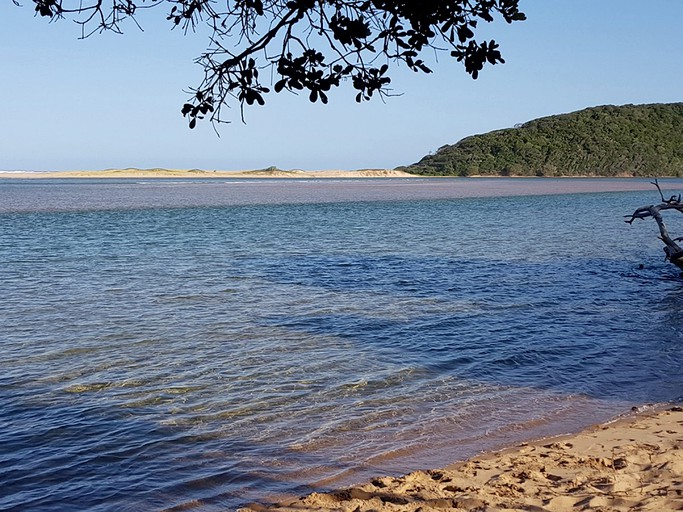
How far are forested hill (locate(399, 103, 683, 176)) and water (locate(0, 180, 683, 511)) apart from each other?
12292cm

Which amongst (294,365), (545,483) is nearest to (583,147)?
(294,365)

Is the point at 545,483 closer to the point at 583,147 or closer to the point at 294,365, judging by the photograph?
the point at 294,365

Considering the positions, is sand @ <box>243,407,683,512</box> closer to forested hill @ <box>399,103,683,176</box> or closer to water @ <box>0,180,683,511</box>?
water @ <box>0,180,683,511</box>

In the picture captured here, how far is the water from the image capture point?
23.0 feet

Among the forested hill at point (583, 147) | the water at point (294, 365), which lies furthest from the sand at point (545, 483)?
the forested hill at point (583, 147)

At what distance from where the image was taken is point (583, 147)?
144500mm

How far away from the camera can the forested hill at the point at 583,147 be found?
136875 millimetres

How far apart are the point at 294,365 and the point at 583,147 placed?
14396 cm

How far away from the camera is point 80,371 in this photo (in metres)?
9.99

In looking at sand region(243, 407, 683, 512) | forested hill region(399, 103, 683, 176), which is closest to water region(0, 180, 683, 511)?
sand region(243, 407, 683, 512)

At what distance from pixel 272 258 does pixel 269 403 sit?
14.9 meters

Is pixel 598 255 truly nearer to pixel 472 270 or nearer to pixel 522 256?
pixel 522 256

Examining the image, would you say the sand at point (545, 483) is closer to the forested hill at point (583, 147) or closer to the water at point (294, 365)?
the water at point (294, 365)

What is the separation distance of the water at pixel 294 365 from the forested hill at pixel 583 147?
403 ft
